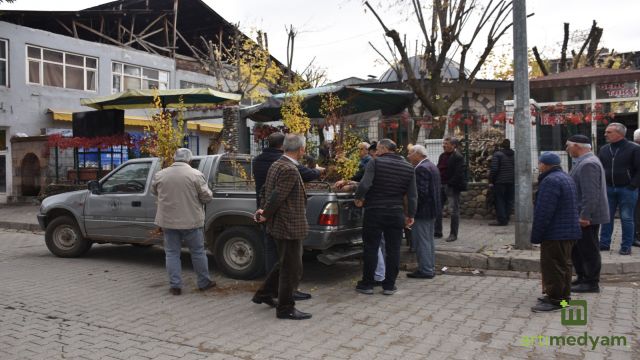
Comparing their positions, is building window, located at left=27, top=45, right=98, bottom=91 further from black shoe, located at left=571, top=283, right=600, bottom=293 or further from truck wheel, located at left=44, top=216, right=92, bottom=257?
black shoe, located at left=571, top=283, right=600, bottom=293

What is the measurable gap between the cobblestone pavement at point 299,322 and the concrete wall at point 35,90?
574 inches

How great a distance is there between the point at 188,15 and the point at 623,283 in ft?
92.2

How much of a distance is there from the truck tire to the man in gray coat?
3.79m

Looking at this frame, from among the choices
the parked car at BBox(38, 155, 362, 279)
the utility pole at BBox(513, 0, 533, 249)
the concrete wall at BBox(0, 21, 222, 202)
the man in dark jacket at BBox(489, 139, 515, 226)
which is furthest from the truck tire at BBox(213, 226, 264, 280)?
the concrete wall at BBox(0, 21, 222, 202)

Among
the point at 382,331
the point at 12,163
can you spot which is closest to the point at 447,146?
the point at 382,331

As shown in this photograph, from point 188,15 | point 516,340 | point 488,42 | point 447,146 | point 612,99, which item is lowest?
point 516,340

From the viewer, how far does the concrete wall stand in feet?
63.6

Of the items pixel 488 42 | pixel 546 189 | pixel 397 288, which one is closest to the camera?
pixel 546 189

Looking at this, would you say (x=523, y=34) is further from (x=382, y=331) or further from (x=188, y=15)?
(x=188, y=15)

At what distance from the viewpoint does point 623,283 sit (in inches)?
259

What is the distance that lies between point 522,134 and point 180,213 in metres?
→ 5.24

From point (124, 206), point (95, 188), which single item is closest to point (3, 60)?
point (95, 188)

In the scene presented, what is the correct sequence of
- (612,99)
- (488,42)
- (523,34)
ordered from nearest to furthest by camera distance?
1. (523,34)
2. (612,99)
3. (488,42)

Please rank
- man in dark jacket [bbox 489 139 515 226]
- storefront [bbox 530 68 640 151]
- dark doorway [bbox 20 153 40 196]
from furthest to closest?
dark doorway [bbox 20 153 40 196] → storefront [bbox 530 68 640 151] → man in dark jacket [bbox 489 139 515 226]
